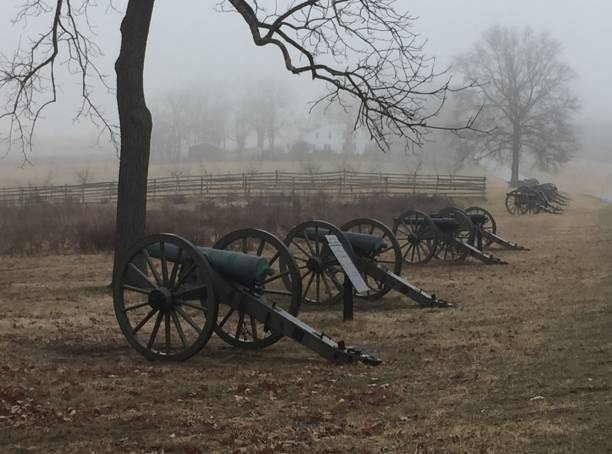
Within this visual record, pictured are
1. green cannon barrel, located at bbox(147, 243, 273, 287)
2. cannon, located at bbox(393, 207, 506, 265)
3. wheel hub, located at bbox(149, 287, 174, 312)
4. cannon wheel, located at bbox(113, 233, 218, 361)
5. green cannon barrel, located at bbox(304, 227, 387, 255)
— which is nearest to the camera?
cannon wheel, located at bbox(113, 233, 218, 361)

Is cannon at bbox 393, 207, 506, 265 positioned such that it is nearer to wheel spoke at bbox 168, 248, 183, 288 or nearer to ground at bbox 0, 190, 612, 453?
ground at bbox 0, 190, 612, 453

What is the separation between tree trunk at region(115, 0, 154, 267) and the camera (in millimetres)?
10820

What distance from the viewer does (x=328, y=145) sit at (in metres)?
83.3

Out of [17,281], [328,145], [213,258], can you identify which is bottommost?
[17,281]

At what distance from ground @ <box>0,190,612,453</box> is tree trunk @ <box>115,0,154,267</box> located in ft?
4.84

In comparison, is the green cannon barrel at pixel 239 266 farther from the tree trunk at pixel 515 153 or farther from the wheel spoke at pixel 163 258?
the tree trunk at pixel 515 153

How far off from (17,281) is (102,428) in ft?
29.4

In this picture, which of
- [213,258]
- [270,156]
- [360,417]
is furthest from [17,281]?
[270,156]

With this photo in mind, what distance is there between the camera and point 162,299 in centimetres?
651

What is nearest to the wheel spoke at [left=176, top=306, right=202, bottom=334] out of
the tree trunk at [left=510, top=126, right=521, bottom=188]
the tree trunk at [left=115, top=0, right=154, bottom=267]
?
the tree trunk at [left=115, top=0, right=154, bottom=267]

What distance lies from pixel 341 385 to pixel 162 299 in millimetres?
1951

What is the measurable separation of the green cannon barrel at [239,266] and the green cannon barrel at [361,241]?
3.23 meters

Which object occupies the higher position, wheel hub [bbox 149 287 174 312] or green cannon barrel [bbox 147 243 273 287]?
green cannon barrel [bbox 147 243 273 287]

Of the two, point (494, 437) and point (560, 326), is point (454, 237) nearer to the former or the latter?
point (560, 326)
